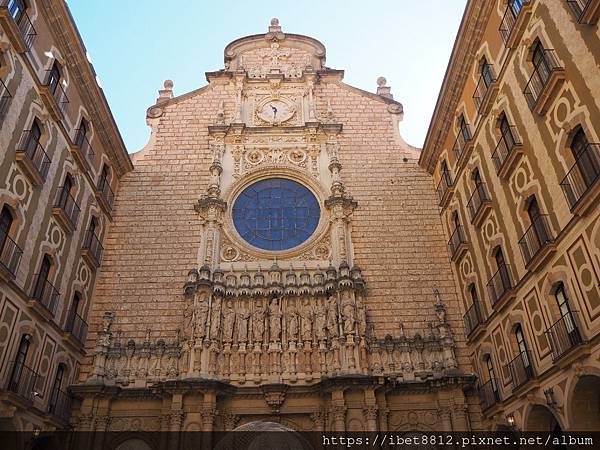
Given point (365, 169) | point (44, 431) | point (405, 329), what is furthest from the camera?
point (365, 169)

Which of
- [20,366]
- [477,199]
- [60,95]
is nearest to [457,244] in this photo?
[477,199]

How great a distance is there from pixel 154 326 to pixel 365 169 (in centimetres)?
1016

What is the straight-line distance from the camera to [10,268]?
13.1 meters

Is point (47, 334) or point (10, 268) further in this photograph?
point (47, 334)

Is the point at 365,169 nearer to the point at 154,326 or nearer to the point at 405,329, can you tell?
the point at 405,329

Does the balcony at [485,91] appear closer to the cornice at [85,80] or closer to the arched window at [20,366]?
the cornice at [85,80]

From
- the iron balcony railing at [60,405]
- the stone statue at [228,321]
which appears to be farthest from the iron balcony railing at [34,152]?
the stone statue at [228,321]

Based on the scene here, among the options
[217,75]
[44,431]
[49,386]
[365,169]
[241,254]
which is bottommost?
[44,431]

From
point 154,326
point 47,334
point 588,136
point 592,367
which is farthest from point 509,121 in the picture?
point 47,334

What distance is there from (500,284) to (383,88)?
12430mm

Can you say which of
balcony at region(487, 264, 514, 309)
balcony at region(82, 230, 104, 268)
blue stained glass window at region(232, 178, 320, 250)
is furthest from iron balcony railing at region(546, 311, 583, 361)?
balcony at region(82, 230, 104, 268)

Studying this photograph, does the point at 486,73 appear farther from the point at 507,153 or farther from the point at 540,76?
the point at 540,76

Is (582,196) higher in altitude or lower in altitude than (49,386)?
higher

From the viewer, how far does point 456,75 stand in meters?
17.8
